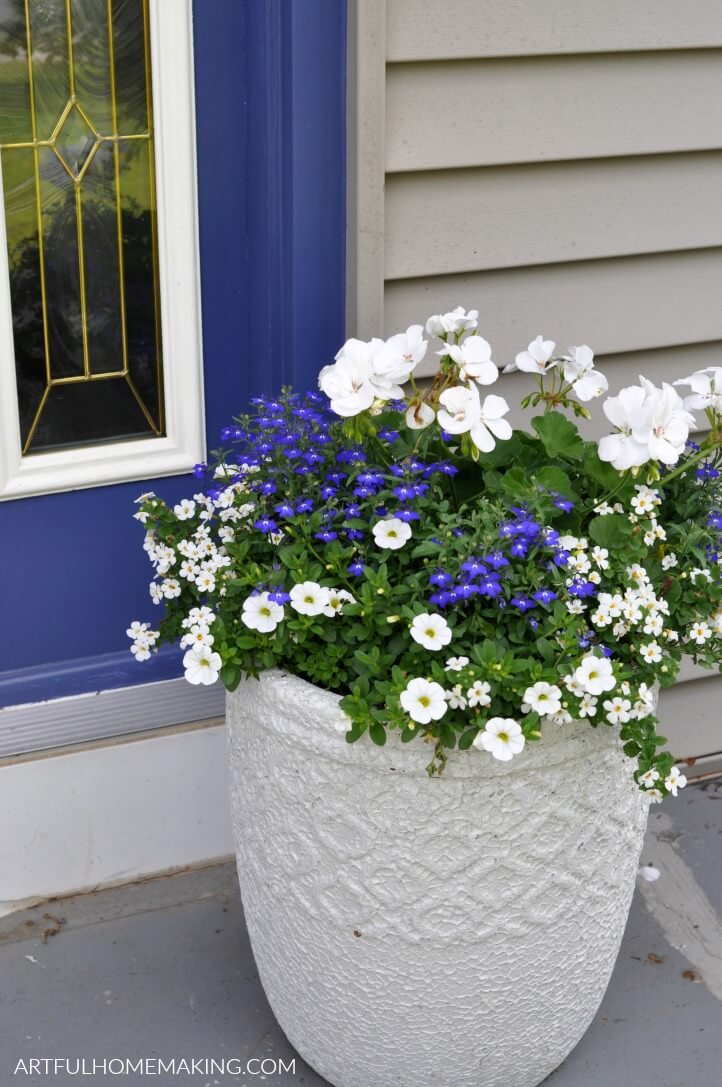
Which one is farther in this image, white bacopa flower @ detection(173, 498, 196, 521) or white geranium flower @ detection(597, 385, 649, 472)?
white bacopa flower @ detection(173, 498, 196, 521)

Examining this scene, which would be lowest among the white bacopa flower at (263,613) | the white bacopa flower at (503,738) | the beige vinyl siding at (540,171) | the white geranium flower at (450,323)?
the white bacopa flower at (503,738)

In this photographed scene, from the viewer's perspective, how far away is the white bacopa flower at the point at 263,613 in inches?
A: 71.8

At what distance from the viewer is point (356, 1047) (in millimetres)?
2039

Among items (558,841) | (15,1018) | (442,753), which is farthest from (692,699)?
(15,1018)

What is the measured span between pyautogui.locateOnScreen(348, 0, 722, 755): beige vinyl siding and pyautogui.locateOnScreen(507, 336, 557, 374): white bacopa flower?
1.14ft

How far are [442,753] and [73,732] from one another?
3.09 ft

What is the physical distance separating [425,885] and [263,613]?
1.40 feet

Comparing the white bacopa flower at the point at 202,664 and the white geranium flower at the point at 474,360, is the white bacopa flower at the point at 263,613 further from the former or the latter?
the white geranium flower at the point at 474,360

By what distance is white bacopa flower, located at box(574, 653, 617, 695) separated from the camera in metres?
1.70

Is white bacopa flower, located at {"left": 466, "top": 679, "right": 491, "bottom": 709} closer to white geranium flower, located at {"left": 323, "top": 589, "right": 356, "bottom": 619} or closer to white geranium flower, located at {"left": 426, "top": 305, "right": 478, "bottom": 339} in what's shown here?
white geranium flower, located at {"left": 323, "top": 589, "right": 356, "bottom": 619}

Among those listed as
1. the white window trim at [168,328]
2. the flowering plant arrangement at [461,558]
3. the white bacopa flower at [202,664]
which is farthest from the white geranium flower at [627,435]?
the white window trim at [168,328]

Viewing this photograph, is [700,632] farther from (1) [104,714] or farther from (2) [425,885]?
(1) [104,714]

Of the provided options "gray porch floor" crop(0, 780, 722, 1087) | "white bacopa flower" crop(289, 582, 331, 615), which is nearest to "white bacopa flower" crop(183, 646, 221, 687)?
"white bacopa flower" crop(289, 582, 331, 615)

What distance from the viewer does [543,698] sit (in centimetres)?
170
